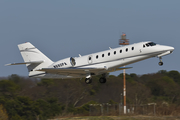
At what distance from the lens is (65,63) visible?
3059 centimetres

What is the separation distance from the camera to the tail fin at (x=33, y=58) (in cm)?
3206

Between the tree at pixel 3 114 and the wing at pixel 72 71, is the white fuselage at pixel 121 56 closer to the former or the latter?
the wing at pixel 72 71

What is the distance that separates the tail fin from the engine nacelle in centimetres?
130

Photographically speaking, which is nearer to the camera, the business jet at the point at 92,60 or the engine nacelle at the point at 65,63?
the business jet at the point at 92,60

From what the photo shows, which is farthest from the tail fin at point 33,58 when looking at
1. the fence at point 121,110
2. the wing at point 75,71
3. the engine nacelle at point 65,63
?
the fence at point 121,110

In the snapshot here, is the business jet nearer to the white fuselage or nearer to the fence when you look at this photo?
the white fuselage

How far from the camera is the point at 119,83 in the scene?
2299 inches

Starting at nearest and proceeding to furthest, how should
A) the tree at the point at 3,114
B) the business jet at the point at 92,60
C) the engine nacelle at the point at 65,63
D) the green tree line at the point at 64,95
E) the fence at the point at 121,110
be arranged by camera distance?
the business jet at the point at 92,60
the engine nacelle at the point at 65,63
the fence at the point at 121,110
the tree at the point at 3,114
the green tree line at the point at 64,95

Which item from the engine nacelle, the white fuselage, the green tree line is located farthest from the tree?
the white fuselage

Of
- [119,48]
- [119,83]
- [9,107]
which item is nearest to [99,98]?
[119,83]

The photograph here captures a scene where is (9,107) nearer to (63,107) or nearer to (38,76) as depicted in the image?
(63,107)

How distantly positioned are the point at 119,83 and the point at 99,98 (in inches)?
181

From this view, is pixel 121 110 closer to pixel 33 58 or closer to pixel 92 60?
pixel 33 58

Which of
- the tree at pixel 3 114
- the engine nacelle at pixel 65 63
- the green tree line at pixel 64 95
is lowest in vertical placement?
the tree at pixel 3 114
